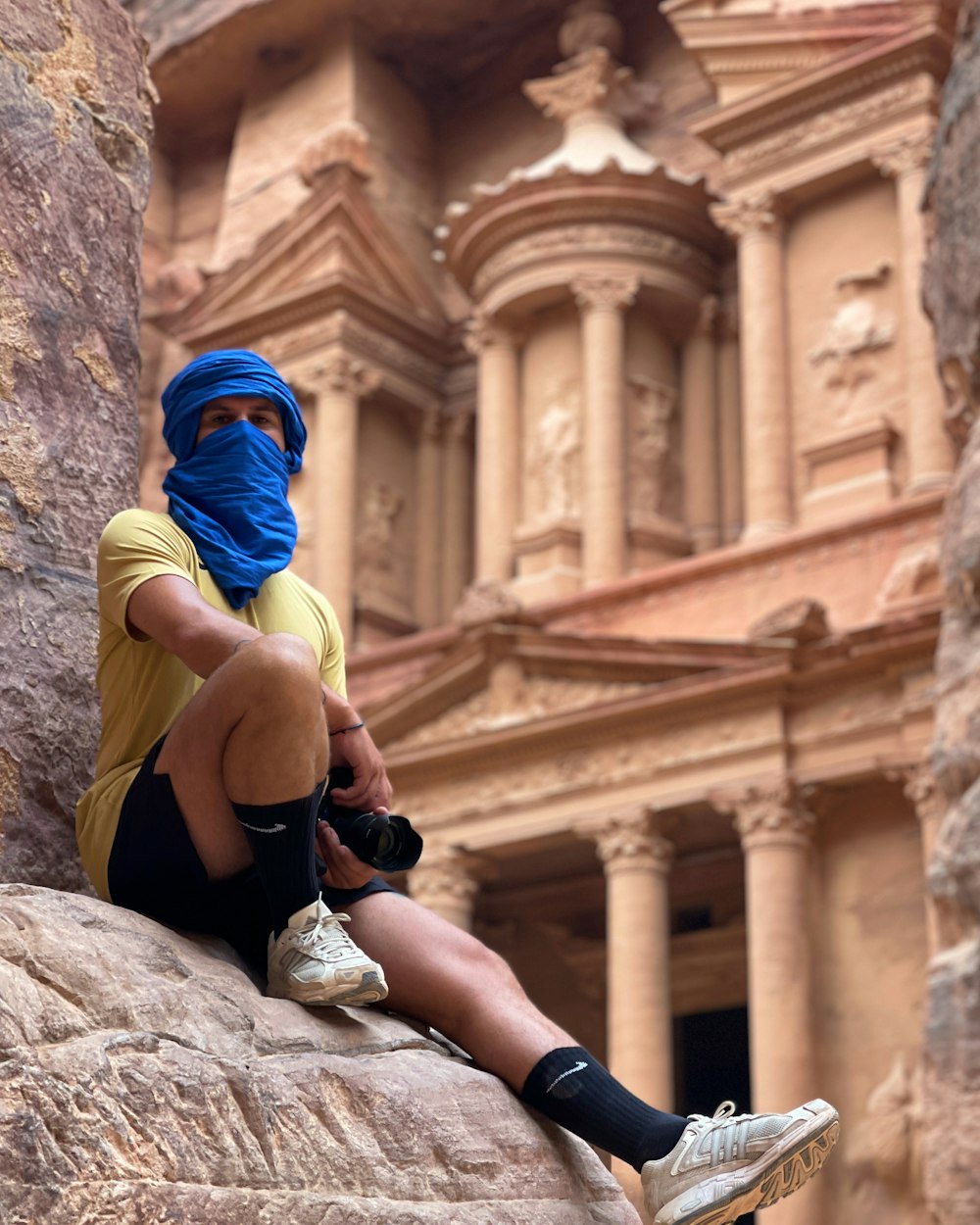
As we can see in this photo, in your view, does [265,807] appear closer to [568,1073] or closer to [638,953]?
[568,1073]

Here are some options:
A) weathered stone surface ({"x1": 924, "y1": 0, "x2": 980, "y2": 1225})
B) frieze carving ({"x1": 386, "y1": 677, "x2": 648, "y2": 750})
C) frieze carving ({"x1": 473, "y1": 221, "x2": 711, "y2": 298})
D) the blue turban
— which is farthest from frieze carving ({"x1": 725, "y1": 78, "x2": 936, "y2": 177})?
the blue turban

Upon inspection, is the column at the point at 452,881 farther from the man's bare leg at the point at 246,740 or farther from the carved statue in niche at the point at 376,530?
the man's bare leg at the point at 246,740

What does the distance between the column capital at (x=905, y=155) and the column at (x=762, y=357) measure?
5.66ft

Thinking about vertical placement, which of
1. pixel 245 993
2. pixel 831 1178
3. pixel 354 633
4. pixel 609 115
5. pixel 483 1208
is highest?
pixel 609 115

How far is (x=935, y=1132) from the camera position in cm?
765

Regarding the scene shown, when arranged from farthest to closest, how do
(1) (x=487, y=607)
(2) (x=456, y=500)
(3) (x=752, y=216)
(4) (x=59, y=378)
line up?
(2) (x=456, y=500) < (3) (x=752, y=216) < (1) (x=487, y=607) < (4) (x=59, y=378)

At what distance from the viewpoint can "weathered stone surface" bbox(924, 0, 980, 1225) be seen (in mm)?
7586

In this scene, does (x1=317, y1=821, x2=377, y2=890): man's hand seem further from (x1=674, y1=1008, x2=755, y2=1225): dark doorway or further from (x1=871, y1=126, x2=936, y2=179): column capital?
(x1=871, y1=126, x2=936, y2=179): column capital

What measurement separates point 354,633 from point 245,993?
2806cm

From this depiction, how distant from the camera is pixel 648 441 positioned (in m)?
29.6

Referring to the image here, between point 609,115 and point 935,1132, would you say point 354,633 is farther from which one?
point 935,1132

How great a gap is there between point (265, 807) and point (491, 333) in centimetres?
2780

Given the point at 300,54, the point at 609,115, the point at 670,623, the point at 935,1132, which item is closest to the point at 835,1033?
the point at 670,623

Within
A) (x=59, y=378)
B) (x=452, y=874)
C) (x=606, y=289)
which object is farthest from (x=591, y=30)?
(x=59, y=378)
